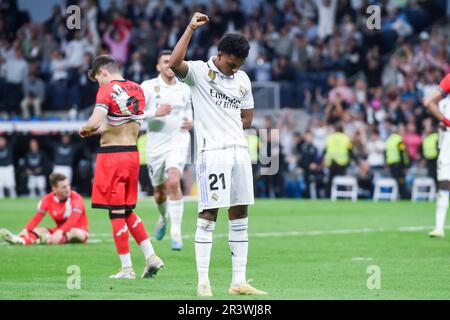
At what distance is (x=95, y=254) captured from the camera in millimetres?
16547

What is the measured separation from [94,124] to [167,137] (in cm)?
597

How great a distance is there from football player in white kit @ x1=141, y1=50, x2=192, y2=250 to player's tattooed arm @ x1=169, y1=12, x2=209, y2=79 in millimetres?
6599

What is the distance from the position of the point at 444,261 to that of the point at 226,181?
201 inches

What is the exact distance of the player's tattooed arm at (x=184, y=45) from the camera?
10922mm

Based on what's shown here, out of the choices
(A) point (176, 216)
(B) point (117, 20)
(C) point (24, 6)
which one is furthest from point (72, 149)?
(A) point (176, 216)

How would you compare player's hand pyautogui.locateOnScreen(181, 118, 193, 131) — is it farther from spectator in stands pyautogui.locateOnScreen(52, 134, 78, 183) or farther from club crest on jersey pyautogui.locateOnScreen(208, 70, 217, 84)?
spectator in stands pyautogui.locateOnScreen(52, 134, 78, 183)


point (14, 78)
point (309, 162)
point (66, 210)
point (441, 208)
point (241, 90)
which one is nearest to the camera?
point (241, 90)

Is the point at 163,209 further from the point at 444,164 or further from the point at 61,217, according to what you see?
the point at 444,164

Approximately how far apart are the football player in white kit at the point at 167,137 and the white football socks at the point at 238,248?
6304mm

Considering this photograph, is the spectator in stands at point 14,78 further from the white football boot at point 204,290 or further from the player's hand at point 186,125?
the white football boot at point 204,290

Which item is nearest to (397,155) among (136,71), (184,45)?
(136,71)

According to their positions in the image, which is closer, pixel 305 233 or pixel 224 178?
pixel 224 178

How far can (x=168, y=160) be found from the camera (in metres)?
18.2

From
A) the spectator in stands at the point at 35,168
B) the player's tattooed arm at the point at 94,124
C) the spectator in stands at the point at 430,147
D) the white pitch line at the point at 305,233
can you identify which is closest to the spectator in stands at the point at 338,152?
the spectator in stands at the point at 430,147
